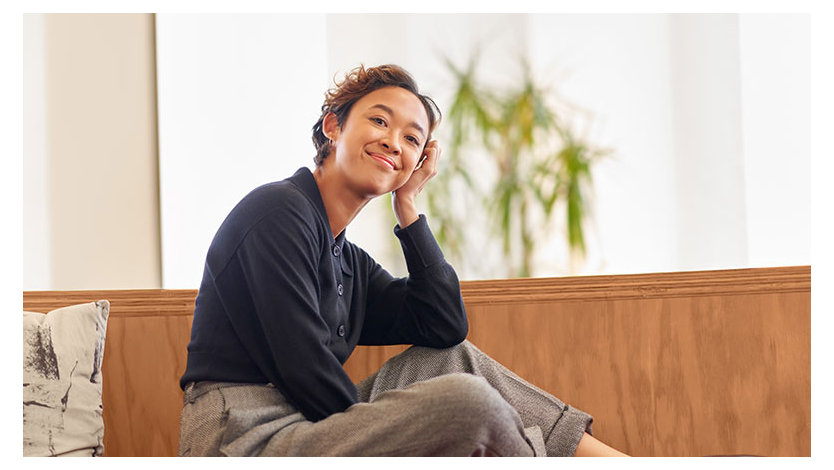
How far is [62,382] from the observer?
1479mm

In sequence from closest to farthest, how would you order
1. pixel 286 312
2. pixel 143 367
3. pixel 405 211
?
pixel 286 312
pixel 405 211
pixel 143 367

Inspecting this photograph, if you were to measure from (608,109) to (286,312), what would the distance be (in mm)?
1698

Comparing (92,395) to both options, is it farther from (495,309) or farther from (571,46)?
(571,46)

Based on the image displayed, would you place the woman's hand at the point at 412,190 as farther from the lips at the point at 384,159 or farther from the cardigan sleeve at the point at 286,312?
the cardigan sleeve at the point at 286,312

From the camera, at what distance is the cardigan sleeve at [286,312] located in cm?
125

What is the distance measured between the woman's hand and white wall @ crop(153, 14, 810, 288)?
2.78ft

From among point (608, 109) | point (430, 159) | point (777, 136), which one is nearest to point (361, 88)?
point (430, 159)

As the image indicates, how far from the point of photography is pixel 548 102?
2.55 m

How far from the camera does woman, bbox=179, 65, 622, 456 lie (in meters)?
1.14

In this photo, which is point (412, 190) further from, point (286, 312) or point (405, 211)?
point (286, 312)

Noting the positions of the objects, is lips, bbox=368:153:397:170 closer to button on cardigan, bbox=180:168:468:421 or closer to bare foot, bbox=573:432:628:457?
button on cardigan, bbox=180:168:468:421

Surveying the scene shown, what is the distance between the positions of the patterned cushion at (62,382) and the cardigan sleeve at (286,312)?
41 cm

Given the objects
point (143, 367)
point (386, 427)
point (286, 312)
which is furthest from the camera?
point (143, 367)

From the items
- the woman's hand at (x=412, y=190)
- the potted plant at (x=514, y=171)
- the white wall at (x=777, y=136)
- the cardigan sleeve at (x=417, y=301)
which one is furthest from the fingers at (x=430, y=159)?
the white wall at (x=777, y=136)
